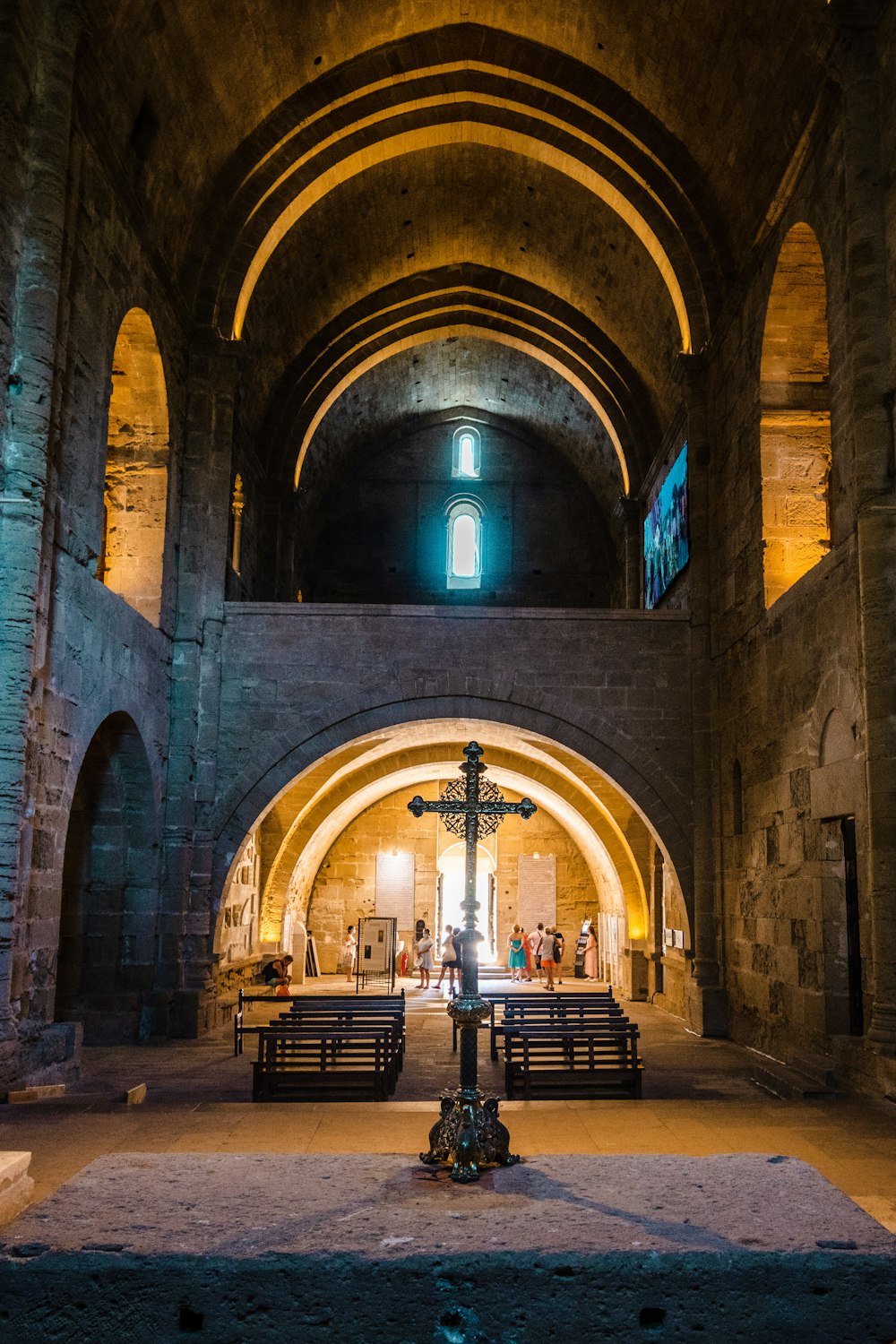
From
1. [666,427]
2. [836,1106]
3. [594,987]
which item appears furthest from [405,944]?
[836,1106]

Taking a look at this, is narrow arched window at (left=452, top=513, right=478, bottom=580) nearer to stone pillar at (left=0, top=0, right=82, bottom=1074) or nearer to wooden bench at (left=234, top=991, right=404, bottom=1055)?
wooden bench at (left=234, top=991, right=404, bottom=1055)

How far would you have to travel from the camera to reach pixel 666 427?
712 inches

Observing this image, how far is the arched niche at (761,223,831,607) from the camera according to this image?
1317 centimetres

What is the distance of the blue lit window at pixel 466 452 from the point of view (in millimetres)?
26156

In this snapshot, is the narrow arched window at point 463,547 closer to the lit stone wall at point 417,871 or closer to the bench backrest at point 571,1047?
the lit stone wall at point 417,871

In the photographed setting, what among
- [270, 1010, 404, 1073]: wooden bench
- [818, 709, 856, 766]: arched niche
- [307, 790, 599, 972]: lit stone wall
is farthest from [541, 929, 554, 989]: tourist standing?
[818, 709, 856, 766]: arched niche

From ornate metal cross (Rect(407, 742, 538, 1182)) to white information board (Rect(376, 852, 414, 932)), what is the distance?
18.7 metres

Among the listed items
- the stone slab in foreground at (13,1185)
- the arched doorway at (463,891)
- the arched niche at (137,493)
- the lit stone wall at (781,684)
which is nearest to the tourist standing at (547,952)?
the arched doorway at (463,891)

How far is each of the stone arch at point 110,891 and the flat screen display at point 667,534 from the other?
8.19 metres

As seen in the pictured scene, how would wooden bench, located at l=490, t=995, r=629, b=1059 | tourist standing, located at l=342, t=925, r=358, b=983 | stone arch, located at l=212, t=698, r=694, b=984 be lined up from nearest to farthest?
wooden bench, located at l=490, t=995, r=629, b=1059 < stone arch, located at l=212, t=698, r=694, b=984 < tourist standing, located at l=342, t=925, r=358, b=983

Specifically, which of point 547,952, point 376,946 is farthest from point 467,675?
point 376,946

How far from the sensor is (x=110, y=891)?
14062mm

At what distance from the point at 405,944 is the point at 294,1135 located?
18.3 m

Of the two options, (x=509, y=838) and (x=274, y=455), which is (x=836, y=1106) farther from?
(x=509, y=838)
